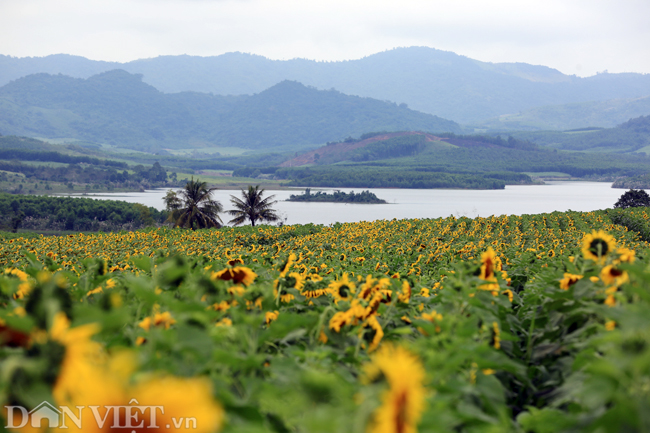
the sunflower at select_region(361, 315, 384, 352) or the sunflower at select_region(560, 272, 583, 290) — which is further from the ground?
the sunflower at select_region(560, 272, 583, 290)

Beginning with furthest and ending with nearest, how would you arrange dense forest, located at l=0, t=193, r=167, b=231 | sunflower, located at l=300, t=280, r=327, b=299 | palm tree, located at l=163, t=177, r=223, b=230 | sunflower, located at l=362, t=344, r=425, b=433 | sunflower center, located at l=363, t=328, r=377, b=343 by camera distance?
dense forest, located at l=0, t=193, r=167, b=231 < palm tree, located at l=163, t=177, r=223, b=230 < sunflower, located at l=300, t=280, r=327, b=299 < sunflower center, located at l=363, t=328, r=377, b=343 < sunflower, located at l=362, t=344, r=425, b=433

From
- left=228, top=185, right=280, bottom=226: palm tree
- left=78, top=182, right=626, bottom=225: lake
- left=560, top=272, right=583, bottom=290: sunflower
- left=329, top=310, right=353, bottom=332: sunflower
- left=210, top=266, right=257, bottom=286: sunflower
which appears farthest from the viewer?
left=78, top=182, right=626, bottom=225: lake

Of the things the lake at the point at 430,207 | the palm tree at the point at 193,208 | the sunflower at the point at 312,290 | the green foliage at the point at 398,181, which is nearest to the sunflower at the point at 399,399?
the sunflower at the point at 312,290

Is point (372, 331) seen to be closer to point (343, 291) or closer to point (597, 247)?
point (343, 291)

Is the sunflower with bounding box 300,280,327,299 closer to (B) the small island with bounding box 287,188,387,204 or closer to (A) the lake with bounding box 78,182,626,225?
(A) the lake with bounding box 78,182,626,225

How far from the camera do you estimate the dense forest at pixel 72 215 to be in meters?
58.6

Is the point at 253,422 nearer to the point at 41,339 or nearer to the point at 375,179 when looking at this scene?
the point at 41,339

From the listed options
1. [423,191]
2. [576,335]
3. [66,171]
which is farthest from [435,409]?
[66,171]

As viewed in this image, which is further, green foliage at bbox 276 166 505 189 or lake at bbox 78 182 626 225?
green foliage at bbox 276 166 505 189

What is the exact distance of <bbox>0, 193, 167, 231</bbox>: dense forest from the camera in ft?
192

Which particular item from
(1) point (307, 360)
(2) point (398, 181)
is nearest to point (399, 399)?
(1) point (307, 360)

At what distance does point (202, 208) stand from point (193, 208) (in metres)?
1.03

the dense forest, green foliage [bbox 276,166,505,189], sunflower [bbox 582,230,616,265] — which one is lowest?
the dense forest

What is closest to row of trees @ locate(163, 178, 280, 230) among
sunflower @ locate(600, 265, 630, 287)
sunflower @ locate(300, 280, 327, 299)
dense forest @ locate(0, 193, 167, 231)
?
dense forest @ locate(0, 193, 167, 231)
